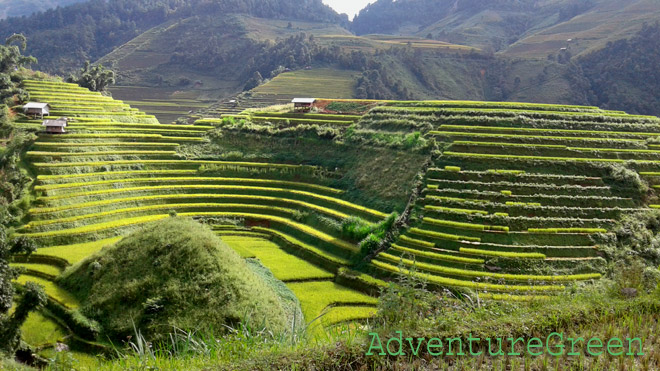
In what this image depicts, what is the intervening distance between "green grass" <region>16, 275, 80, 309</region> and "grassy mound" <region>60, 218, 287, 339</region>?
19.3 inches

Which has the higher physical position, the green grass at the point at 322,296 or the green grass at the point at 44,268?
the green grass at the point at 44,268

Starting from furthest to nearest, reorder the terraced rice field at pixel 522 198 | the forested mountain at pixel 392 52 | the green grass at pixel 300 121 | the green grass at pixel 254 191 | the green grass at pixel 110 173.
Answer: the forested mountain at pixel 392 52, the green grass at pixel 300 121, the green grass at pixel 110 173, the green grass at pixel 254 191, the terraced rice field at pixel 522 198

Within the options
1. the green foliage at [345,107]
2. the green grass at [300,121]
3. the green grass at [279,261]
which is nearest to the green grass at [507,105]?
the green foliage at [345,107]

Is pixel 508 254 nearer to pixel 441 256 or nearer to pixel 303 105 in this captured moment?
pixel 441 256

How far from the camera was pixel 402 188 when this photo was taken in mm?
36219

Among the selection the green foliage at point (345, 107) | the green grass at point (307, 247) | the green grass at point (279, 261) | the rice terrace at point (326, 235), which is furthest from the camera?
the green foliage at point (345, 107)

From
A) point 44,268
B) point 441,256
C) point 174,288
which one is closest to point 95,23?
point 44,268

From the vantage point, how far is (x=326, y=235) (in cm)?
3484

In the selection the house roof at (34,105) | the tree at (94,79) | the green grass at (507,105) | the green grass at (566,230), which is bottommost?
the green grass at (566,230)

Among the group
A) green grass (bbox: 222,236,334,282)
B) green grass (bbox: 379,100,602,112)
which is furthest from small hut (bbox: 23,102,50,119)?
green grass (bbox: 379,100,602,112)

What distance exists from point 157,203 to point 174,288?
2187 cm

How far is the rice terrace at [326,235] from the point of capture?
9.96 meters

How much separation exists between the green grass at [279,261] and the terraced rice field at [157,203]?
8cm

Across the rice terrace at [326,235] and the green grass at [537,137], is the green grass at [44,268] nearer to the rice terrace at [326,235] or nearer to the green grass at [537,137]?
the rice terrace at [326,235]
